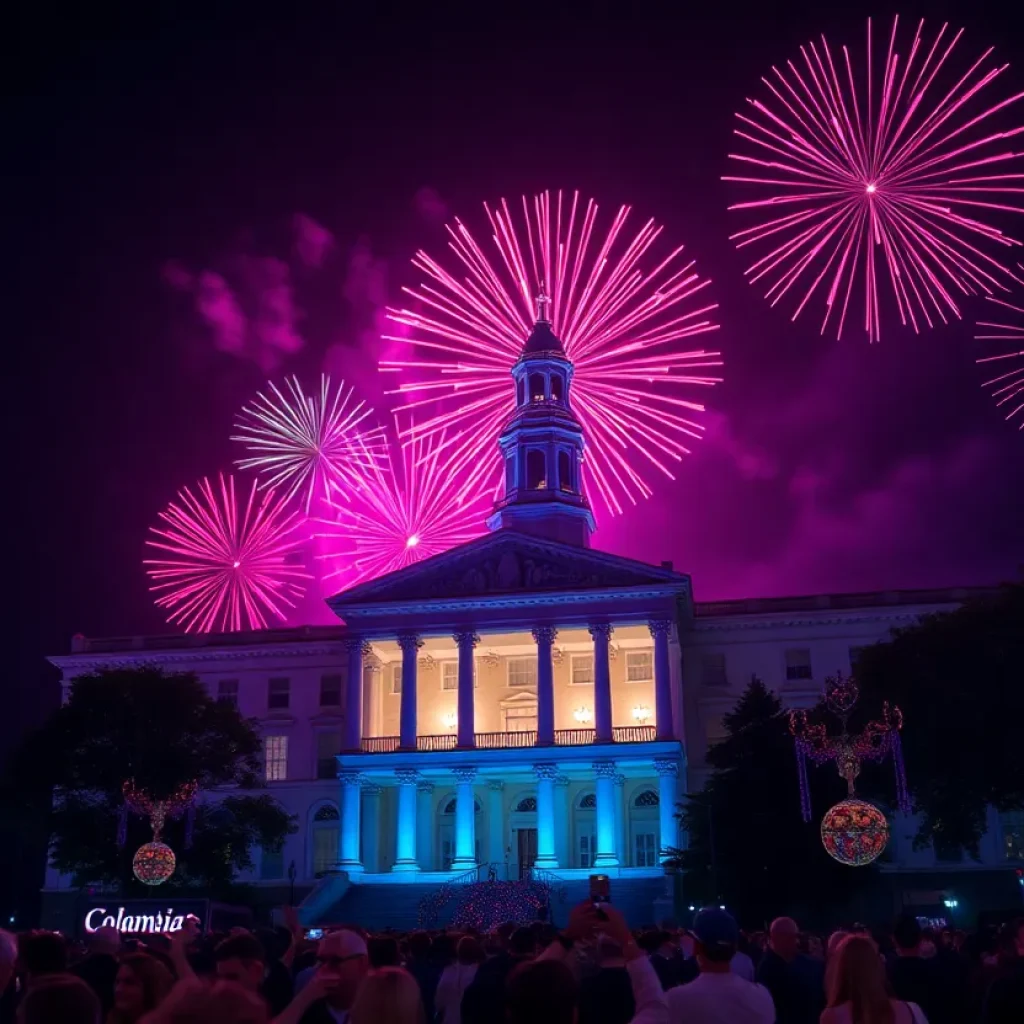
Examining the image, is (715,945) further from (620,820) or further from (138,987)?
(620,820)

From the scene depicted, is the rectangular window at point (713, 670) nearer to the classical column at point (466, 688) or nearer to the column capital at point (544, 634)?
the column capital at point (544, 634)

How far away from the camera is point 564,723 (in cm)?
6644

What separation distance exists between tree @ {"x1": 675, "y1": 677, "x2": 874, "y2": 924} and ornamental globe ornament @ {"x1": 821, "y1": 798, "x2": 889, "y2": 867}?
765 inches

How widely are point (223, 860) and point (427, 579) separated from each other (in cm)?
1773

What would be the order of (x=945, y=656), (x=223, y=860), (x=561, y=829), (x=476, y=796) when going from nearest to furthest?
(x=945, y=656)
(x=223, y=860)
(x=561, y=829)
(x=476, y=796)

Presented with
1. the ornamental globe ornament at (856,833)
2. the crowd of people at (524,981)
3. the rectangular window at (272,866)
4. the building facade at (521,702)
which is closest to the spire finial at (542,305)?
the building facade at (521,702)

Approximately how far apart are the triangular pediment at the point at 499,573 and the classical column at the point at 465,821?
29.6 ft

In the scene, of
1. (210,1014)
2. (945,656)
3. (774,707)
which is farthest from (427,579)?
(210,1014)

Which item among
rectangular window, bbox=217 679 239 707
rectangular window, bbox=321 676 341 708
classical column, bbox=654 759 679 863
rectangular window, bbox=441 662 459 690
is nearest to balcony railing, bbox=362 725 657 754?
classical column, bbox=654 759 679 863

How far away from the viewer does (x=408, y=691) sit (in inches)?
2522

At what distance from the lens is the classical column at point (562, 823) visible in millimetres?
61250

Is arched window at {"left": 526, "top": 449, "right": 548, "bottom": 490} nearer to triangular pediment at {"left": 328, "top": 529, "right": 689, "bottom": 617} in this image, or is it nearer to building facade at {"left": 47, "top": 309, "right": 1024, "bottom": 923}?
building facade at {"left": 47, "top": 309, "right": 1024, "bottom": 923}

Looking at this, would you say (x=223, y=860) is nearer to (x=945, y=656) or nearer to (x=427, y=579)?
(x=427, y=579)

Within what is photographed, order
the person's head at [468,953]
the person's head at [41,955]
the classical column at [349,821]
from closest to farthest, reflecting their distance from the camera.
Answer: the person's head at [41,955] → the person's head at [468,953] → the classical column at [349,821]
